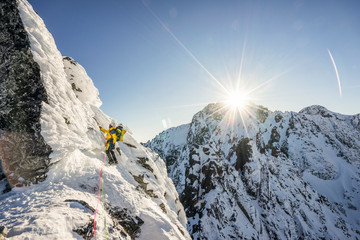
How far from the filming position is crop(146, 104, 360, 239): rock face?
1517 inches

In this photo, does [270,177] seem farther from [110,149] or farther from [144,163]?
[110,149]

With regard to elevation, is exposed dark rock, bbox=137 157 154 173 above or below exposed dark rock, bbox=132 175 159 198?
above

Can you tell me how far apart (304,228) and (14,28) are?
73.7 m

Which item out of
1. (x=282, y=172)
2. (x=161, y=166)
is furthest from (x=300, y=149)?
(x=161, y=166)

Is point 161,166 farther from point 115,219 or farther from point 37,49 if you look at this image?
point 37,49

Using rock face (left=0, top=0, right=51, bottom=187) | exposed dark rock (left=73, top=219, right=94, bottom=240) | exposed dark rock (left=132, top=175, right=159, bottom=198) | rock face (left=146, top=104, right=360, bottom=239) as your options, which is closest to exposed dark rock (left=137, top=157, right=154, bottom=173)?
exposed dark rock (left=132, top=175, right=159, bottom=198)

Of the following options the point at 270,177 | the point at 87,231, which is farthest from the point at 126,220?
the point at 270,177

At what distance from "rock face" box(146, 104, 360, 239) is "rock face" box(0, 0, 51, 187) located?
3446cm

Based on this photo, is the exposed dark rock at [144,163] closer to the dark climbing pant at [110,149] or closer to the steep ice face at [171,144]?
the dark climbing pant at [110,149]

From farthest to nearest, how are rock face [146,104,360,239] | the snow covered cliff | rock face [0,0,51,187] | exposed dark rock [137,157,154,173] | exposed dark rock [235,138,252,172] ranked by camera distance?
exposed dark rock [235,138,252,172]
rock face [146,104,360,239]
exposed dark rock [137,157,154,173]
rock face [0,0,51,187]
the snow covered cliff

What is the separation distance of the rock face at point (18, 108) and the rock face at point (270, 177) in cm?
3446

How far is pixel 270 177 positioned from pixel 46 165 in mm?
63838

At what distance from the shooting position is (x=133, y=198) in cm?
1006

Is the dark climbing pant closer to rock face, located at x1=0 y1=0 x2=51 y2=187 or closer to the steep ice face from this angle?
rock face, located at x1=0 y1=0 x2=51 y2=187
